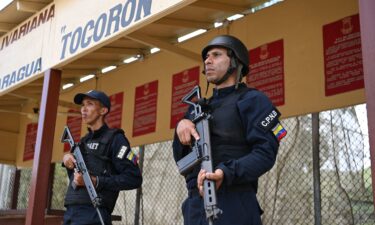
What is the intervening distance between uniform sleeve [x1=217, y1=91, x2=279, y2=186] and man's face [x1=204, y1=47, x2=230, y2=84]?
7.9 inches

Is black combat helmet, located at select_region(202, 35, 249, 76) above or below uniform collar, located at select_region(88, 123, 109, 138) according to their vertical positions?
above

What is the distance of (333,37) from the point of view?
4.59 meters

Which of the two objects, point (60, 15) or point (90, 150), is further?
point (60, 15)

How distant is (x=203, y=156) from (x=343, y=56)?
2625mm

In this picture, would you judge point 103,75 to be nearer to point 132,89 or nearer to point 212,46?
point 132,89

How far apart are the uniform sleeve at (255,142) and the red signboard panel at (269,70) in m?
2.53

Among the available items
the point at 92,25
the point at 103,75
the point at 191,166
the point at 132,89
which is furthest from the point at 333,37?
the point at 103,75

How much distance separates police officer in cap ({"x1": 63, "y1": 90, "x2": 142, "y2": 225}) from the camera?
359 centimetres

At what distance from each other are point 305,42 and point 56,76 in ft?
8.44

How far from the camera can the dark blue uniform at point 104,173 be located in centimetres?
359

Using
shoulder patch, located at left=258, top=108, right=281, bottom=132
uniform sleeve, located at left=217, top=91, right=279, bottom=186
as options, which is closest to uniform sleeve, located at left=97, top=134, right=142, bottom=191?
uniform sleeve, located at left=217, top=91, right=279, bottom=186

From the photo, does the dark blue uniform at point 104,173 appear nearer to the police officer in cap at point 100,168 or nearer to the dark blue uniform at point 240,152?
the police officer in cap at point 100,168

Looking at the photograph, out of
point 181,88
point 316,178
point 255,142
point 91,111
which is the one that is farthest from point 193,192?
point 181,88

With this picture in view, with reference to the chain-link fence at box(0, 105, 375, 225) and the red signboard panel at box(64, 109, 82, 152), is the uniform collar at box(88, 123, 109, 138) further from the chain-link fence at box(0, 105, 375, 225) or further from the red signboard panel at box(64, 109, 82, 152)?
the red signboard panel at box(64, 109, 82, 152)
